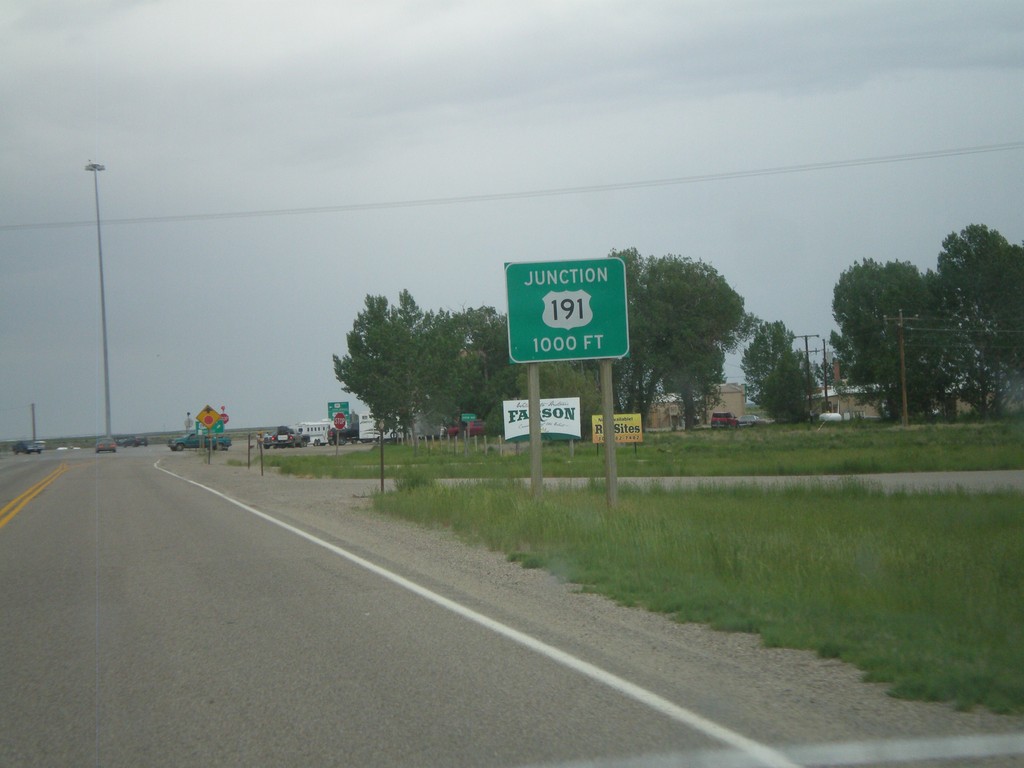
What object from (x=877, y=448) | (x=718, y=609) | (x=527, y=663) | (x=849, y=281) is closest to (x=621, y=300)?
(x=718, y=609)

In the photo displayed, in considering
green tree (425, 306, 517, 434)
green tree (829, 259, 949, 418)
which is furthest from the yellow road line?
green tree (829, 259, 949, 418)

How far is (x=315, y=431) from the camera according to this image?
118 meters

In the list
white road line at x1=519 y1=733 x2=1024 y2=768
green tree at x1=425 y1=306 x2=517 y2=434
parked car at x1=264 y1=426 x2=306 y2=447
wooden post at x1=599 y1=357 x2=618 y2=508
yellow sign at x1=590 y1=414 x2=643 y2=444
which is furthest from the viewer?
parked car at x1=264 y1=426 x2=306 y2=447

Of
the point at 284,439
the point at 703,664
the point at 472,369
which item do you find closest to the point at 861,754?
the point at 703,664

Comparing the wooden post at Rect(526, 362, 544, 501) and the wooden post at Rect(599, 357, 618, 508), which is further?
the wooden post at Rect(526, 362, 544, 501)

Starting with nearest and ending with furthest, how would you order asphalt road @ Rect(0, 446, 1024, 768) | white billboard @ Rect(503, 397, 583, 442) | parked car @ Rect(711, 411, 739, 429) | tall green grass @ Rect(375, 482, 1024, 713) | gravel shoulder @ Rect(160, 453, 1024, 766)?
asphalt road @ Rect(0, 446, 1024, 768)
gravel shoulder @ Rect(160, 453, 1024, 766)
tall green grass @ Rect(375, 482, 1024, 713)
white billboard @ Rect(503, 397, 583, 442)
parked car @ Rect(711, 411, 739, 429)

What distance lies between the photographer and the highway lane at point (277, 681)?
579cm

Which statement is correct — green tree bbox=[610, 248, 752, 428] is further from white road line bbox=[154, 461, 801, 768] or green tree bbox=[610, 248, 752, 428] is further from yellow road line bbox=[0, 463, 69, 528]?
white road line bbox=[154, 461, 801, 768]

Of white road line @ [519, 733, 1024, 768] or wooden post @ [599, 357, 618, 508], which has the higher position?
wooden post @ [599, 357, 618, 508]

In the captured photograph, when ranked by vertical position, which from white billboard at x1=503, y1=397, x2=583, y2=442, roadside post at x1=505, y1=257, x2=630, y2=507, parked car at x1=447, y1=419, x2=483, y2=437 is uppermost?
roadside post at x1=505, y1=257, x2=630, y2=507

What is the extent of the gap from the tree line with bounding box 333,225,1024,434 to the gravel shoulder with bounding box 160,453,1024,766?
5318 centimetres

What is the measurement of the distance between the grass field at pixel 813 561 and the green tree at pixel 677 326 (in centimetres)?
5730

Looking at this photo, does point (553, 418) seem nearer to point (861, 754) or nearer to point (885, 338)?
point (861, 754)

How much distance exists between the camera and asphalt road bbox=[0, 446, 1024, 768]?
5711 mm
